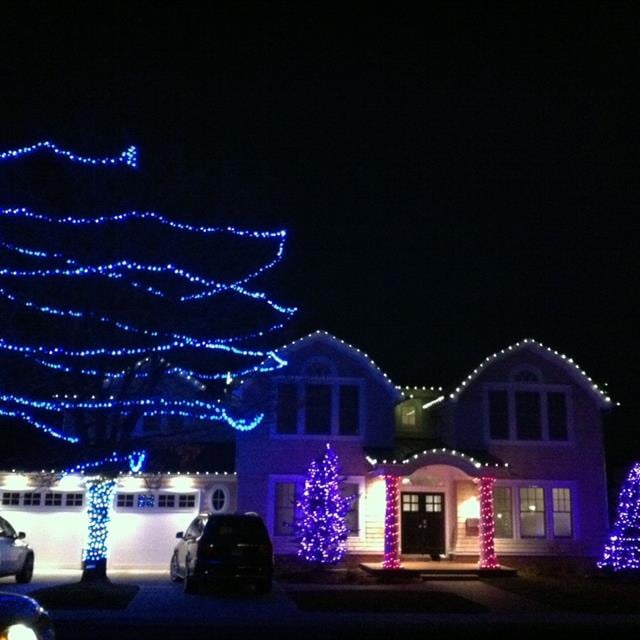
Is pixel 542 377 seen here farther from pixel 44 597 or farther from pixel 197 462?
pixel 44 597

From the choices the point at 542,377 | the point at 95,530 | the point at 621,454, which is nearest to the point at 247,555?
the point at 95,530

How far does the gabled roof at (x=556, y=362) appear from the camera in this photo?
27.0m

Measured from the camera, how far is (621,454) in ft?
122

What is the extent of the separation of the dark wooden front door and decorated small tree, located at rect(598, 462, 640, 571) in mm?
4638

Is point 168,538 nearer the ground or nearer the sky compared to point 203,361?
nearer the ground

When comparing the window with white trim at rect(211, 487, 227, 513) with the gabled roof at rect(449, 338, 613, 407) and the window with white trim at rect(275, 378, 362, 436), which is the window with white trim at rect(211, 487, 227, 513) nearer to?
the window with white trim at rect(275, 378, 362, 436)

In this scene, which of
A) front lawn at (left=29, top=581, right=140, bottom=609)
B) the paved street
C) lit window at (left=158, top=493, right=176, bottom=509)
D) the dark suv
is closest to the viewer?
the paved street

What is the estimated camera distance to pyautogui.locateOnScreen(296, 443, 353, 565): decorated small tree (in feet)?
77.3

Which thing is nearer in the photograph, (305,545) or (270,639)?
(270,639)

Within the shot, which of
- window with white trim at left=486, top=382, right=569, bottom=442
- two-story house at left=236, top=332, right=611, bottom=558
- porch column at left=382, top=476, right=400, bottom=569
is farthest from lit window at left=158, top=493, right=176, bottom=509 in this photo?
window with white trim at left=486, top=382, right=569, bottom=442

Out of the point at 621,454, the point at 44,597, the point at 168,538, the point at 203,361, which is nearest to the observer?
the point at 44,597

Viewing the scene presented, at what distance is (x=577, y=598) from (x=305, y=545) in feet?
24.3

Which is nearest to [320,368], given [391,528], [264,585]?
[391,528]

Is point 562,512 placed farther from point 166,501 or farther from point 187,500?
point 166,501
